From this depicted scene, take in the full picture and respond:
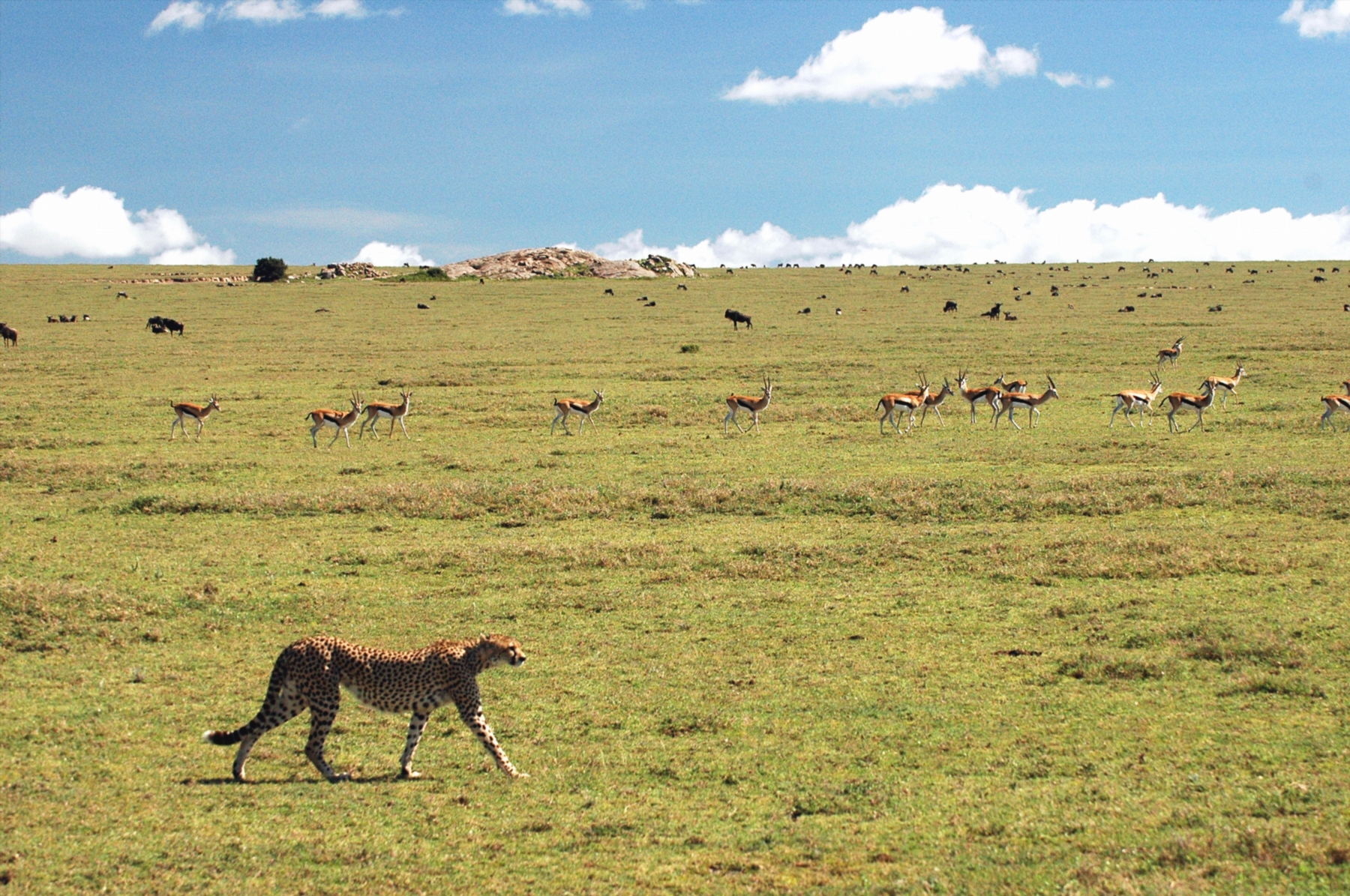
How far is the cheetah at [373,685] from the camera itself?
27.5 ft

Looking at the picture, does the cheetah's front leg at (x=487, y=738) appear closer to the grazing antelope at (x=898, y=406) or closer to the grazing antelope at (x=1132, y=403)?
the grazing antelope at (x=898, y=406)

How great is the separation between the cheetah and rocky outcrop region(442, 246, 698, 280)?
244 ft

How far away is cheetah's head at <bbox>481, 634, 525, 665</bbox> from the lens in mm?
8680

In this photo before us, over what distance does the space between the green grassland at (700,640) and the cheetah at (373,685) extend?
1.18 ft

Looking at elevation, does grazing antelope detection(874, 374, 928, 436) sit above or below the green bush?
below

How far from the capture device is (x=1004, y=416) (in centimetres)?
2886

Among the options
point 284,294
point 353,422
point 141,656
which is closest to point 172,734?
point 141,656

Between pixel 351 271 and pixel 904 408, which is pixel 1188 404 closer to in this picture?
pixel 904 408

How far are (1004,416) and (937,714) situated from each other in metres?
20.2

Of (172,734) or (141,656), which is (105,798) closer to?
(172,734)

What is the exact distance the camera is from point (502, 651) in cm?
870

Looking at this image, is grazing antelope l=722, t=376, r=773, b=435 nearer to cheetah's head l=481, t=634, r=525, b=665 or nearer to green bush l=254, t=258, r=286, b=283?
cheetah's head l=481, t=634, r=525, b=665

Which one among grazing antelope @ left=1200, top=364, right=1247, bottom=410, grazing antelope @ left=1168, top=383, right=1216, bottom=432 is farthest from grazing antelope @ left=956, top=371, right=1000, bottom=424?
grazing antelope @ left=1200, top=364, right=1247, bottom=410

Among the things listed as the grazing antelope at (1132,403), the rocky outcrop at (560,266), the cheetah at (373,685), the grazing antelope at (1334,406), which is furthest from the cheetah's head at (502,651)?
the rocky outcrop at (560,266)
